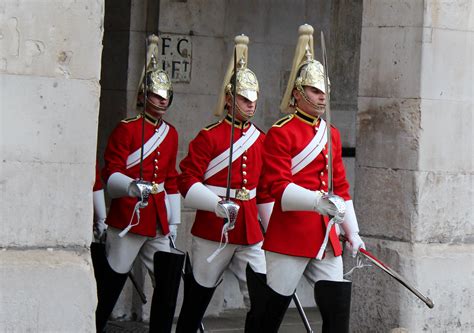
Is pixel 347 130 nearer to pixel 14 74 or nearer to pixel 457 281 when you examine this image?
pixel 457 281

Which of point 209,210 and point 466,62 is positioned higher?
point 466,62

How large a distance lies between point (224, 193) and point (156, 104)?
2.64 ft

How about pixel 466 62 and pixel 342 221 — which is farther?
pixel 466 62

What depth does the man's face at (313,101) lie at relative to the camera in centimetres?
803

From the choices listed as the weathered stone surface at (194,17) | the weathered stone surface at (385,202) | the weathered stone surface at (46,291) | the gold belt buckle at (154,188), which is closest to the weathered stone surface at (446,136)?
the weathered stone surface at (385,202)

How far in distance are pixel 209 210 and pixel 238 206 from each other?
10.7 inches

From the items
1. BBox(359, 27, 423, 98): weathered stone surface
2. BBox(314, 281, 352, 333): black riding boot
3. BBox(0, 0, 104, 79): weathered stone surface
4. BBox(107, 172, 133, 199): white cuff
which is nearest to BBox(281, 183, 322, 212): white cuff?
BBox(314, 281, 352, 333): black riding boot

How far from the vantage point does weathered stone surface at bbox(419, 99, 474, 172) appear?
9320 millimetres

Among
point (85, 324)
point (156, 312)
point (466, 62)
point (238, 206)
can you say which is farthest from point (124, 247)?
point (466, 62)

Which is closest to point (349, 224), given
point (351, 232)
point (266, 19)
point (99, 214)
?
point (351, 232)

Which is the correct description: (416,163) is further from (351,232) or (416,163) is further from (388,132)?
(351,232)

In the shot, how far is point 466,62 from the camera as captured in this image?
31.2ft

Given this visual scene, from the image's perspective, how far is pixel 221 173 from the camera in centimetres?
880

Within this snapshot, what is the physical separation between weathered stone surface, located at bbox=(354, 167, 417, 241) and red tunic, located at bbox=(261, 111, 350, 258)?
128cm
